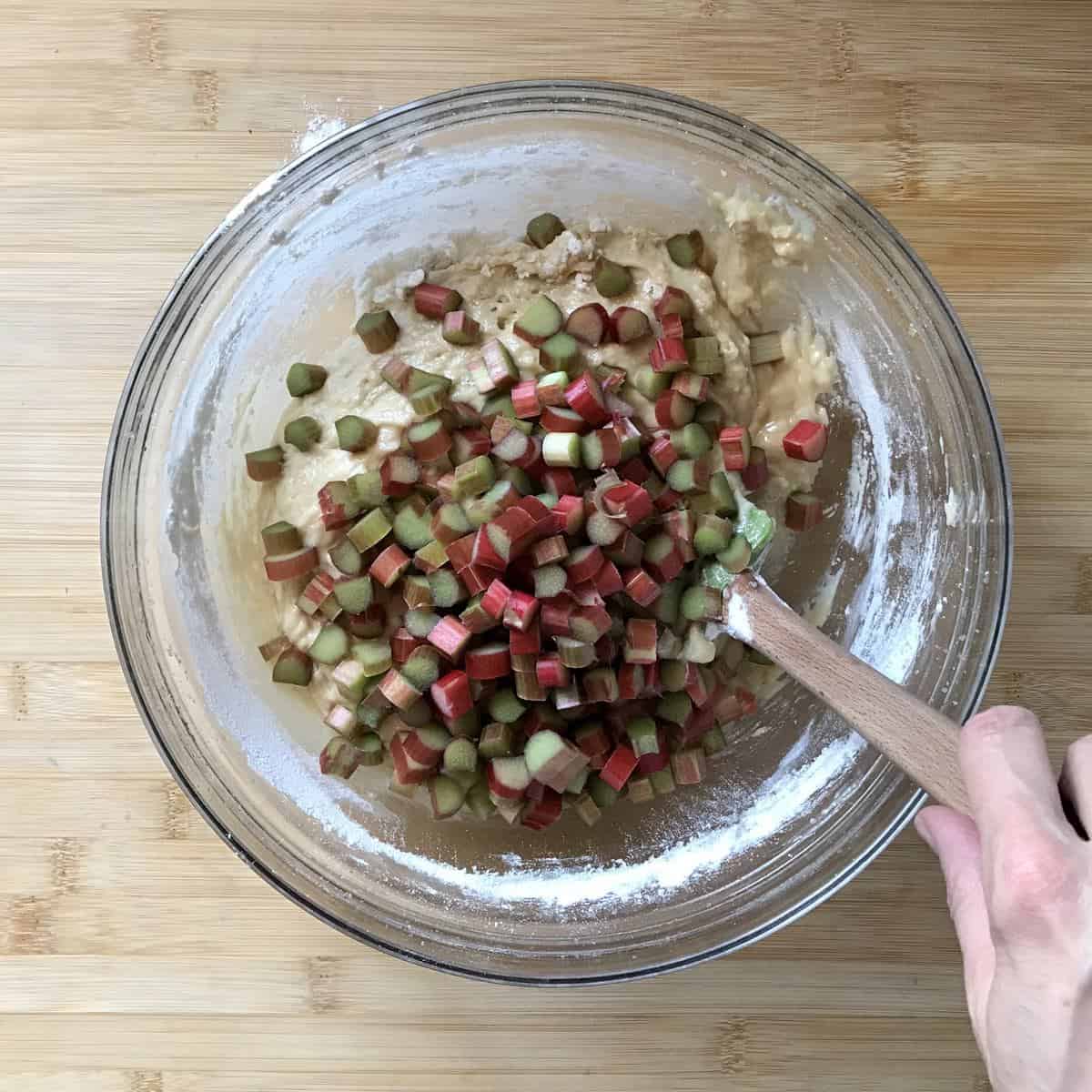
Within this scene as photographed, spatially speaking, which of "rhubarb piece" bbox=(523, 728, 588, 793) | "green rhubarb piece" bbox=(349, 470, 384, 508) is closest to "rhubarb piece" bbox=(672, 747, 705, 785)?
"rhubarb piece" bbox=(523, 728, 588, 793)

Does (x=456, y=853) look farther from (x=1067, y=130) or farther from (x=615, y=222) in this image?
(x=1067, y=130)

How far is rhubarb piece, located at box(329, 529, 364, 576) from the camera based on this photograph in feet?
5.12

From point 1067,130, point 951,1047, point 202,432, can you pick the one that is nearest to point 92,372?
point 202,432

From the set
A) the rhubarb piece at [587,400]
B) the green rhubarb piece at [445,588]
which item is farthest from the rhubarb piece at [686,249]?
the green rhubarb piece at [445,588]

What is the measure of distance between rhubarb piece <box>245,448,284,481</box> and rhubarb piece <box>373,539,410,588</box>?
10.2 inches

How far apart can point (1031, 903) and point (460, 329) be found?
3.61 ft

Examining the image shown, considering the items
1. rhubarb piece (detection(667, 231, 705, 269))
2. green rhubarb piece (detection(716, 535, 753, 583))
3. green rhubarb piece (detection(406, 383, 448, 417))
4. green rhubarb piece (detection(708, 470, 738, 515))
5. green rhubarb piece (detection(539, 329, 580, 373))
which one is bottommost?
green rhubarb piece (detection(716, 535, 753, 583))

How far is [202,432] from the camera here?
1.61 m

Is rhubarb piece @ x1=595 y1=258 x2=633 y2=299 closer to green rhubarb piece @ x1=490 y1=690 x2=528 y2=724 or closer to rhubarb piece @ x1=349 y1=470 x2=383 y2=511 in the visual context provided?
rhubarb piece @ x1=349 y1=470 x2=383 y2=511

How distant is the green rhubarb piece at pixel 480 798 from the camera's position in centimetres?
159

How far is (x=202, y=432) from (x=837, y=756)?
114 centimetres

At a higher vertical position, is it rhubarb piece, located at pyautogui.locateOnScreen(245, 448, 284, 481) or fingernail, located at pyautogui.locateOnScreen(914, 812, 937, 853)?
rhubarb piece, located at pyautogui.locateOnScreen(245, 448, 284, 481)

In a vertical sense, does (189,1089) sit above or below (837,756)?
below

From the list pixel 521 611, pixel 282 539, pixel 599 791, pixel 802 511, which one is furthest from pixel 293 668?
pixel 802 511
